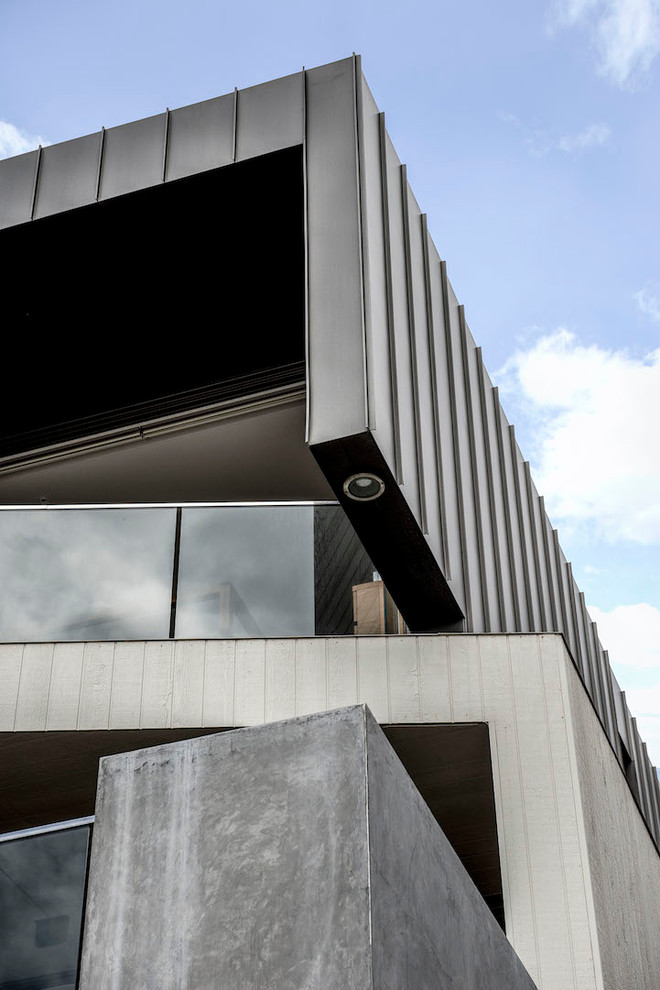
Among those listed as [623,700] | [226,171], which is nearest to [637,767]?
[623,700]

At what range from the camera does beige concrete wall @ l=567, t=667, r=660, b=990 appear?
7.26 m

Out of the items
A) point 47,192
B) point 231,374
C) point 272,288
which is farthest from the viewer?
point 231,374

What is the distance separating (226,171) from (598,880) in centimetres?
646

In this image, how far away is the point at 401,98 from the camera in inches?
3184

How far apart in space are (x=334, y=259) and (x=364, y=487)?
181 cm

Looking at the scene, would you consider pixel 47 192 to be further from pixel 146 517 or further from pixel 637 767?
pixel 637 767

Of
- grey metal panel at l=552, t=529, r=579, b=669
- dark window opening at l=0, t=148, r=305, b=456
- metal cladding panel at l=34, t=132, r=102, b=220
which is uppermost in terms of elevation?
metal cladding panel at l=34, t=132, r=102, b=220

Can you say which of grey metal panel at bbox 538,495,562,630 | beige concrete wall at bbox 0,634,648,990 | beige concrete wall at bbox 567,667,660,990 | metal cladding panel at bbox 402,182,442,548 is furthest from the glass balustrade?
grey metal panel at bbox 538,495,562,630

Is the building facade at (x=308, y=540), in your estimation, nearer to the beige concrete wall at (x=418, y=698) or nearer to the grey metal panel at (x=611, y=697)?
the beige concrete wall at (x=418, y=698)

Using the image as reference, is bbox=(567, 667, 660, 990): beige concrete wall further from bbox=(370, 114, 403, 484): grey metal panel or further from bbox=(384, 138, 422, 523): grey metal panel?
bbox=(370, 114, 403, 484): grey metal panel

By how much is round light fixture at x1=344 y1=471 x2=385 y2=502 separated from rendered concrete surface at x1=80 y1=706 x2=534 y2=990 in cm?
450

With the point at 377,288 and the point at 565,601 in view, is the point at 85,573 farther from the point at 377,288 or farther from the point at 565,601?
the point at 565,601

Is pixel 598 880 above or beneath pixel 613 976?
above

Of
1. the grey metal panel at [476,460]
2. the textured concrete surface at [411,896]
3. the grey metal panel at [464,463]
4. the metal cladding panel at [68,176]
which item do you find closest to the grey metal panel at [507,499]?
the grey metal panel at [476,460]
